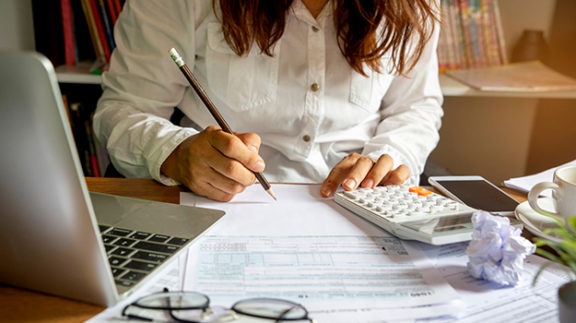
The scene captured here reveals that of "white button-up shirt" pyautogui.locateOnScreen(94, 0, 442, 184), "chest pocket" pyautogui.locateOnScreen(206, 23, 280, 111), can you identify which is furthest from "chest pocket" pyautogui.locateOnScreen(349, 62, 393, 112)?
"chest pocket" pyautogui.locateOnScreen(206, 23, 280, 111)

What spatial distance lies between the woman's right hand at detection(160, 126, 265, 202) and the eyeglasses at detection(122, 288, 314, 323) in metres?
0.29

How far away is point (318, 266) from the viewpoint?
0.69 meters

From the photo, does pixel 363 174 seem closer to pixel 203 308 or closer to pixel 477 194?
pixel 477 194

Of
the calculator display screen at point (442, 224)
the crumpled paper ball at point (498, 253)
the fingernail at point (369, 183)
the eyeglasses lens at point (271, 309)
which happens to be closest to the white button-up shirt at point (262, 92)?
the fingernail at point (369, 183)

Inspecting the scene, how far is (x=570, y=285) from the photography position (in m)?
0.54

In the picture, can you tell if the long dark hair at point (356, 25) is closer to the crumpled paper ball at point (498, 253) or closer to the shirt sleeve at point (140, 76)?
the shirt sleeve at point (140, 76)

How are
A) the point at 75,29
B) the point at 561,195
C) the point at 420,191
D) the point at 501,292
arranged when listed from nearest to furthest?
1. the point at 501,292
2. the point at 561,195
3. the point at 420,191
4. the point at 75,29

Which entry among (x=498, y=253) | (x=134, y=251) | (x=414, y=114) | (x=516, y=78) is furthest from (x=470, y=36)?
(x=134, y=251)

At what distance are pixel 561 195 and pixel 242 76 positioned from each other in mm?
603

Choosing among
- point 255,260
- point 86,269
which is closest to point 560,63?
point 255,260

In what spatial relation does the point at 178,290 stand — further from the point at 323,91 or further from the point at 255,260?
the point at 323,91

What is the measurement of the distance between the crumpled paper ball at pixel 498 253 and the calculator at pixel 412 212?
6 centimetres

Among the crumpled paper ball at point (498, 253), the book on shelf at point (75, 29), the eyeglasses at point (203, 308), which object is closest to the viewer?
the eyeglasses at point (203, 308)

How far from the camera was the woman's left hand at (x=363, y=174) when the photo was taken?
944 millimetres
